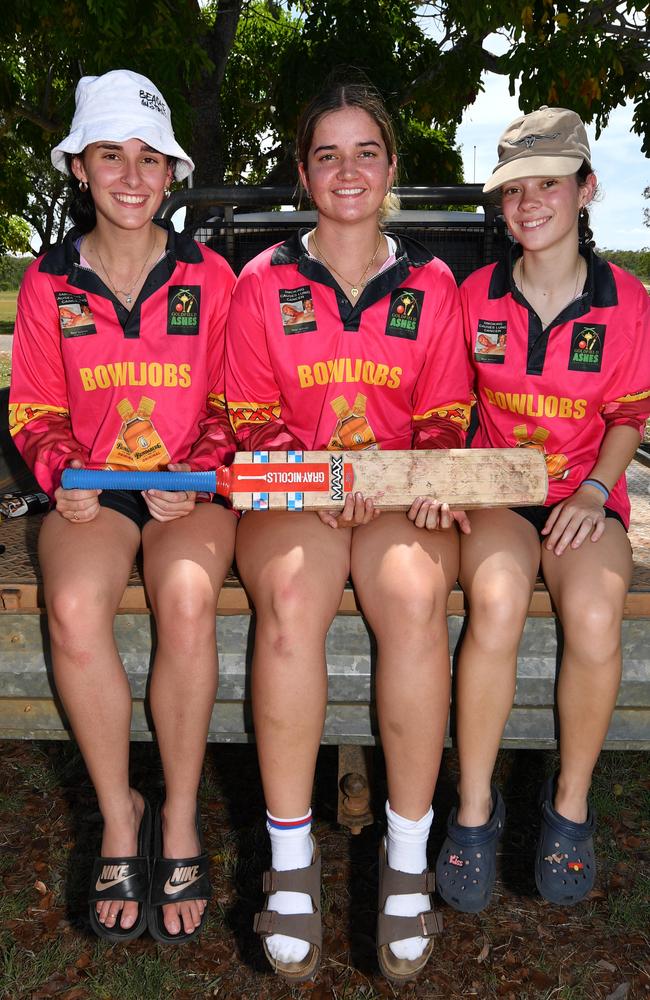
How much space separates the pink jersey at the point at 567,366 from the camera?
2.68 meters

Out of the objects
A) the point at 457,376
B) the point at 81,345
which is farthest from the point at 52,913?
the point at 457,376

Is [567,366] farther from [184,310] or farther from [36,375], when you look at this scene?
[36,375]

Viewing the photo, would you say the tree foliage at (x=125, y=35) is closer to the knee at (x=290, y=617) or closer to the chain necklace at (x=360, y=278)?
the chain necklace at (x=360, y=278)

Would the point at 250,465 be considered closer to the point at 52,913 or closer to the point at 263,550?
the point at 263,550

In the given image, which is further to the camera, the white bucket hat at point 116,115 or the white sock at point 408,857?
the white bucket hat at point 116,115

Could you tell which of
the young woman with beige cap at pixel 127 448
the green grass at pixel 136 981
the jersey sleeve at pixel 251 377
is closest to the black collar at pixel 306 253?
the jersey sleeve at pixel 251 377

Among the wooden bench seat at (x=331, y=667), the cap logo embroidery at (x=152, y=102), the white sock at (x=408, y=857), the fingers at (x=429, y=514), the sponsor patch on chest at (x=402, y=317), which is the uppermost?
the cap logo embroidery at (x=152, y=102)

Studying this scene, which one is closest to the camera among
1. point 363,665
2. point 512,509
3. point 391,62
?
point 363,665

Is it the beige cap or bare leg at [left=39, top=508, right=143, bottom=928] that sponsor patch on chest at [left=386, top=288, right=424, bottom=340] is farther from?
bare leg at [left=39, top=508, right=143, bottom=928]

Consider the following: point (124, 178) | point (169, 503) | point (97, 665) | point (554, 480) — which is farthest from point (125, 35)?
point (97, 665)

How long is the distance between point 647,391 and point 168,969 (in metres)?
2.11

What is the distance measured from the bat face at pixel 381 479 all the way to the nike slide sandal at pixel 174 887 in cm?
93

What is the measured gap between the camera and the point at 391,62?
28.9 feet

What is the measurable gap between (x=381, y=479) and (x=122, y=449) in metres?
0.82
